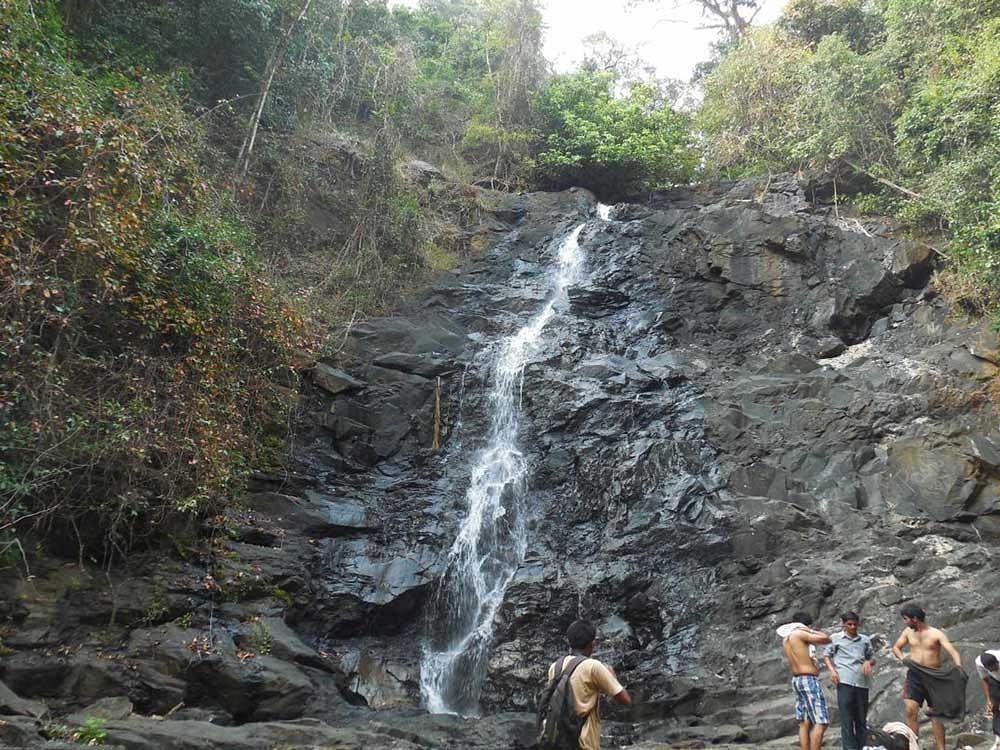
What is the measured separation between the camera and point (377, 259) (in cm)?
1812

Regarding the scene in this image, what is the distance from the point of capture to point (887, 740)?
679cm

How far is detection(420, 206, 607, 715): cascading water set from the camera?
10.8 meters

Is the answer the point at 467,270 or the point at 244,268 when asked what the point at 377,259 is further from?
the point at 244,268

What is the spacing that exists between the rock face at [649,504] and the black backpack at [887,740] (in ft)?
5.50

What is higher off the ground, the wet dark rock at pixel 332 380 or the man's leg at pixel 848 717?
the wet dark rock at pixel 332 380

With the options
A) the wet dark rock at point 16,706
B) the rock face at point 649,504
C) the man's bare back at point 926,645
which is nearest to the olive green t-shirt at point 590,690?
the man's bare back at point 926,645

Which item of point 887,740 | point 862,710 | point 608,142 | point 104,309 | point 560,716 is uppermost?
point 608,142

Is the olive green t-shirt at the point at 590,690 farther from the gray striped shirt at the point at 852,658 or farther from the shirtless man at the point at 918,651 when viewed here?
the shirtless man at the point at 918,651

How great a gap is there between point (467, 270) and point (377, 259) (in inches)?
115

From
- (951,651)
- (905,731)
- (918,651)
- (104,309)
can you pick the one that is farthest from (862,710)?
(104,309)

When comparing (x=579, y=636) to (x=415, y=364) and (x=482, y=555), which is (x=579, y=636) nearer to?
(x=482, y=555)

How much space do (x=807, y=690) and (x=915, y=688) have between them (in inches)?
53.0

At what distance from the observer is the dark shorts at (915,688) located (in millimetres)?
7113

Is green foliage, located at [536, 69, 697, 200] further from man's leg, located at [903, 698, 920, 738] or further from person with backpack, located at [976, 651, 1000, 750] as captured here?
person with backpack, located at [976, 651, 1000, 750]
